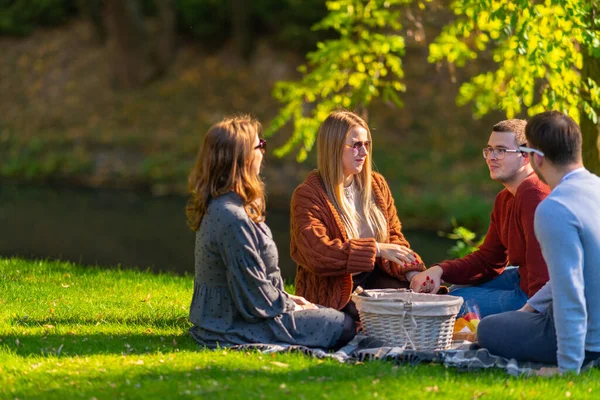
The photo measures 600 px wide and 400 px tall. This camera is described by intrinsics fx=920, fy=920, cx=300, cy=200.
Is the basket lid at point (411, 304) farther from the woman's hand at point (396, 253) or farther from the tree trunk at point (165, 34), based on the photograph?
the tree trunk at point (165, 34)

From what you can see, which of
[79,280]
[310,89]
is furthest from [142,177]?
[79,280]

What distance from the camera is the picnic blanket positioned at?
4.77 meters

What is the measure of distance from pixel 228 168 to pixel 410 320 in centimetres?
127

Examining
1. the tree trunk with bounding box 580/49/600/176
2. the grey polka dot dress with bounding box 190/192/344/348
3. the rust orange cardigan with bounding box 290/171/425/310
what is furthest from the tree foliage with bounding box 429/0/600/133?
the grey polka dot dress with bounding box 190/192/344/348

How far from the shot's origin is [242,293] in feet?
16.2

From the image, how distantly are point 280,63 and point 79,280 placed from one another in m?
14.7

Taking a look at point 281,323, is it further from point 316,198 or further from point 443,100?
point 443,100

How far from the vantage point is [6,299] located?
638cm

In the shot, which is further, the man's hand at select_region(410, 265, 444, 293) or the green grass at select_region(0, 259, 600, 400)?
the man's hand at select_region(410, 265, 444, 293)

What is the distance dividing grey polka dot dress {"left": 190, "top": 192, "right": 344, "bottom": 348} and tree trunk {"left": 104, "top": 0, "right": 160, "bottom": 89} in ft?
58.8

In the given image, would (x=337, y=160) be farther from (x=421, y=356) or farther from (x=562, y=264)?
(x=562, y=264)

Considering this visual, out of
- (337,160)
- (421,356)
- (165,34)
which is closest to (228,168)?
(337,160)

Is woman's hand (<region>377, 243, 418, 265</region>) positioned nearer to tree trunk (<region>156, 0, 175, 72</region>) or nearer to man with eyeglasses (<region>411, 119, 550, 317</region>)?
man with eyeglasses (<region>411, 119, 550, 317</region>)

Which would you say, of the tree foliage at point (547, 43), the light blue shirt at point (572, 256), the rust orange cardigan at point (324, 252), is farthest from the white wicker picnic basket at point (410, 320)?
the tree foliage at point (547, 43)
